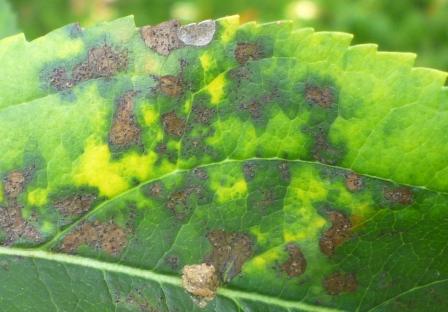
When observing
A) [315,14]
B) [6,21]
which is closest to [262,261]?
[6,21]

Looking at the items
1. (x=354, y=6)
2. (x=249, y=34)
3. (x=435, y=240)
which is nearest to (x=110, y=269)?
(x=249, y=34)

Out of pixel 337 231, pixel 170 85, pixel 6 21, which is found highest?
pixel 6 21

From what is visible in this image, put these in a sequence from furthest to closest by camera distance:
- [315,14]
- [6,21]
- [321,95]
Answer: [315,14] → [6,21] → [321,95]

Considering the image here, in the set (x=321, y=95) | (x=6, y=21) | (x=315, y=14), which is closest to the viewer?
(x=321, y=95)

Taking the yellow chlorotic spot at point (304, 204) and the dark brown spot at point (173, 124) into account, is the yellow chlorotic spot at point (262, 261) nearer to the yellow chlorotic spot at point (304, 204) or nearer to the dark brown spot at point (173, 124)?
the yellow chlorotic spot at point (304, 204)

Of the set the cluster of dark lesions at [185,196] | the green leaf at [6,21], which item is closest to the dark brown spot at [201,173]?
the cluster of dark lesions at [185,196]

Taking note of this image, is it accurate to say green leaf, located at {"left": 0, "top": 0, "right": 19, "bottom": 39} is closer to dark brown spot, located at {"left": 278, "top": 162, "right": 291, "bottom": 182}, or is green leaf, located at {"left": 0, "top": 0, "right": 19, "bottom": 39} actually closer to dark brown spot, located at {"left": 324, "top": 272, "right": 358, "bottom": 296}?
dark brown spot, located at {"left": 278, "top": 162, "right": 291, "bottom": 182}

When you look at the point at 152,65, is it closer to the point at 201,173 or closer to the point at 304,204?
the point at 201,173

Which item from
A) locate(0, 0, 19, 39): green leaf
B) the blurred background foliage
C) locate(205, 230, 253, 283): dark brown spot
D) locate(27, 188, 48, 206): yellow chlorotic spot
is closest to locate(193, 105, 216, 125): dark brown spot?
locate(205, 230, 253, 283): dark brown spot
